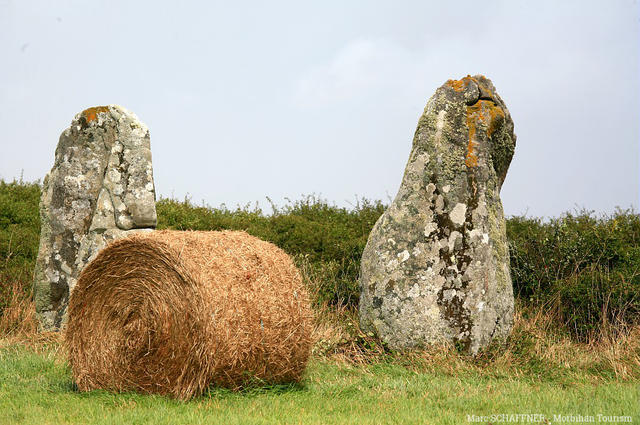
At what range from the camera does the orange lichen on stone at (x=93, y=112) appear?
382 inches

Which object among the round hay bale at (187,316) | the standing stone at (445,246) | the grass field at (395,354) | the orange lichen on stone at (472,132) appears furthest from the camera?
the orange lichen on stone at (472,132)

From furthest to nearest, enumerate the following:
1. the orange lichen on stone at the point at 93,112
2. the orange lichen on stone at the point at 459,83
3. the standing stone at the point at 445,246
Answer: the orange lichen on stone at the point at 93,112 → the orange lichen on stone at the point at 459,83 → the standing stone at the point at 445,246

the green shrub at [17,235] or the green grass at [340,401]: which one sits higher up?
the green shrub at [17,235]

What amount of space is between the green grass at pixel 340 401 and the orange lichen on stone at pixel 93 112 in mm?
3893

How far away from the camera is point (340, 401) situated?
6.02 m

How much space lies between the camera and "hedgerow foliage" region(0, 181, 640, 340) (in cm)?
964

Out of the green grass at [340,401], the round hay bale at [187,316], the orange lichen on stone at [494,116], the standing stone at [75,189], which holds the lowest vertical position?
the green grass at [340,401]

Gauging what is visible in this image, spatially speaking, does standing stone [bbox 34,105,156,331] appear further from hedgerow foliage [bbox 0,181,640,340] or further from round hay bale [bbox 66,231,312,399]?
round hay bale [bbox 66,231,312,399]

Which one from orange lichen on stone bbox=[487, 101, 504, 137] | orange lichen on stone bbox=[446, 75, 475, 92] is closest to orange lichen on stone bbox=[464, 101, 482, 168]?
orange lichen on stone bbox=[487, 101, 504, 137]

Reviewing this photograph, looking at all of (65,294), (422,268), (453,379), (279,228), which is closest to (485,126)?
(422,268)

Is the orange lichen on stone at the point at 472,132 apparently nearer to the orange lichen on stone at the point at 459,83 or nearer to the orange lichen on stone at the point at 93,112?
the orange lichen on stone at the point at 459,83

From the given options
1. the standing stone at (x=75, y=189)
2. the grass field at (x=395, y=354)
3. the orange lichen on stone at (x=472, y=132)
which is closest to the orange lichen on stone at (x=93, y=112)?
the standing stone at (x=75, y=189)

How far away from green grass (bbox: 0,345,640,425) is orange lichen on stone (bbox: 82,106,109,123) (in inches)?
153

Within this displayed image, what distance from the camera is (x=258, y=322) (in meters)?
6.04
